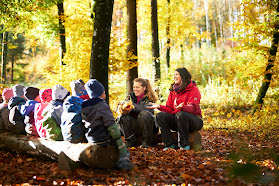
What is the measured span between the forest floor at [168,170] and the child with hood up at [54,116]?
1.52ft

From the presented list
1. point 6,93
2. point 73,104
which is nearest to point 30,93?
point 6,93

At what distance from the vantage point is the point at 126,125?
5.40m

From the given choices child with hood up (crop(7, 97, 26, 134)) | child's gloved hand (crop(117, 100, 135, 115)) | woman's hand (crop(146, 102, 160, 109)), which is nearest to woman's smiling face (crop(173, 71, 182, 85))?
woman's hand (crop(146, 102, 160, 109))

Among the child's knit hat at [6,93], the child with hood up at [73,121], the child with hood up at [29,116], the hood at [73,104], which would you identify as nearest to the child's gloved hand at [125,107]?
the child with hood up at [73,121]

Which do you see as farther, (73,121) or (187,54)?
(187,54)

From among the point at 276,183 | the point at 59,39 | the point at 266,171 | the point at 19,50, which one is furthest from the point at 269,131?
the point at 19,50

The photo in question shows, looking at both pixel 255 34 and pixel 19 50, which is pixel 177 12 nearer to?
pixel 255 34

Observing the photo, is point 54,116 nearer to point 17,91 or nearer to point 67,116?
point 67,116

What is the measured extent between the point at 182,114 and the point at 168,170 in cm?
143

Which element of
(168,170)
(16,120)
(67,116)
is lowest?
(168,170)

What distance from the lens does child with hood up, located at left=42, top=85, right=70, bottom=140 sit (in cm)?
440

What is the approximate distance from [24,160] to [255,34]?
7.42 m

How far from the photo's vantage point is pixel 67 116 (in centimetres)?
407

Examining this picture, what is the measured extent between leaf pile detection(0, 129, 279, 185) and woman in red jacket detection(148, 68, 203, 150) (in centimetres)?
31
